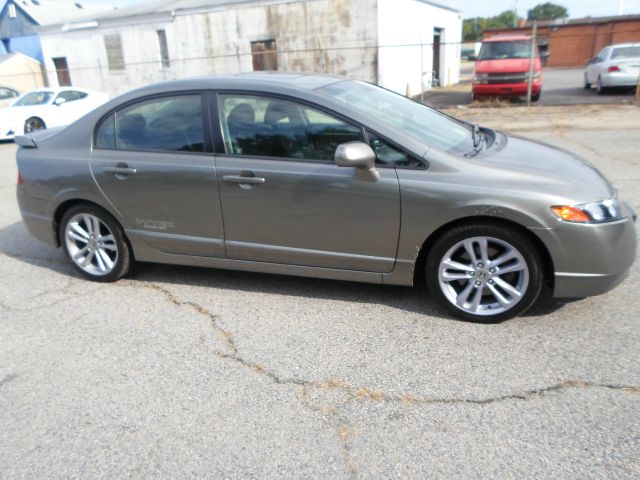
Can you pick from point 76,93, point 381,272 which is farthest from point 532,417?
point 76,93

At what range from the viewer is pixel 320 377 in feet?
10.1

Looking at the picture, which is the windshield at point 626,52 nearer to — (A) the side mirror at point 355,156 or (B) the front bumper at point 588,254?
(B) the front bumper at point 588,254

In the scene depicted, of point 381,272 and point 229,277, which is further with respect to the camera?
point 229,277

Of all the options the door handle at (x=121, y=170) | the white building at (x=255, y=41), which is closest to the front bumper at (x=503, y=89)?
the white building at (x=255, y=41)

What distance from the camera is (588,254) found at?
3252mm

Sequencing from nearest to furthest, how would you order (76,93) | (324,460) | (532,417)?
(324,460) → (532,417) → (76,93)

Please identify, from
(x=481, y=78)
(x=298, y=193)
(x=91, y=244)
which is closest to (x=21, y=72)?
(x=481, y=78)

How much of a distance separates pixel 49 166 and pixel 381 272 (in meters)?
2.99

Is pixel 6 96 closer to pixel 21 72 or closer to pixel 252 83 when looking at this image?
pixel 21 72

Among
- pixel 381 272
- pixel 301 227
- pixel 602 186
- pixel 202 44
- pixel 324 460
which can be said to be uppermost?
pixel 202 44

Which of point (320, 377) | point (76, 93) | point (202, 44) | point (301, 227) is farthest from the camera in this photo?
point (202, 44)

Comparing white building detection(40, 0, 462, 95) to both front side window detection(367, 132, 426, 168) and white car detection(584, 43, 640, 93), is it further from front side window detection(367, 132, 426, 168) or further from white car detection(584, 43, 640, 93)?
front side window detection(367, 132, 426, 168)

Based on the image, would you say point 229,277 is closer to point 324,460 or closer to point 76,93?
point 324,460

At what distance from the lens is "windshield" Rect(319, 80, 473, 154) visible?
12.4ft
